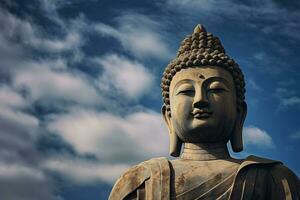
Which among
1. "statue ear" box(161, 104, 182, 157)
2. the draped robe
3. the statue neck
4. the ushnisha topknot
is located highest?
the ushnisha topknot

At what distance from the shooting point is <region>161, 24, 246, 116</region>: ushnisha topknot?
11586 mm

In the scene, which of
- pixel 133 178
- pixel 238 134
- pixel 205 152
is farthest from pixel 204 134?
pixel 133 178

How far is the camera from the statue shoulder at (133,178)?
10930mm

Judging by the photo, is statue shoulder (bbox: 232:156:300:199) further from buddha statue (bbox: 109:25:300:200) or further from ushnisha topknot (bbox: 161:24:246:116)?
ushnisha topknot (bbox: 161:24:246:116)

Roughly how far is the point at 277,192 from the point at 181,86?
8.09ft

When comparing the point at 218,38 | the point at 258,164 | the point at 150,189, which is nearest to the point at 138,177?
the point at 150,189

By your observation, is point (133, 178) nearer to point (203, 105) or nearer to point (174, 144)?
point (174, 144)

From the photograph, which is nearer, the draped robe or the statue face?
the draped robe

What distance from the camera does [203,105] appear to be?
1110 centimetres

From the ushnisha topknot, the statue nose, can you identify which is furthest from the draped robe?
the ushnisha topknot

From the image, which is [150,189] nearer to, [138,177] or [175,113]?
[138,177]

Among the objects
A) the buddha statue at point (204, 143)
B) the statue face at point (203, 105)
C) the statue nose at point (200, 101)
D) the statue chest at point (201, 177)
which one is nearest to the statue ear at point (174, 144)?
the buddha statue at point (204, 143)

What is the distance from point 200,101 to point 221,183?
148 centimetres

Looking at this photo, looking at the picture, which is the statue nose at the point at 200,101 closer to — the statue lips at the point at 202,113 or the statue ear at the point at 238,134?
the statue lips at the point at 202,113
